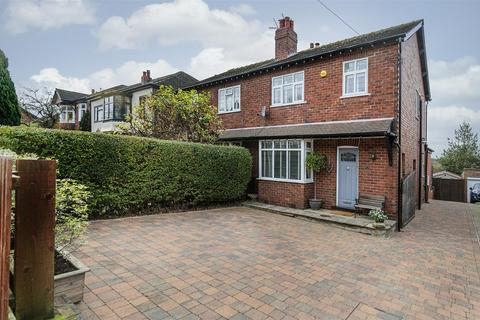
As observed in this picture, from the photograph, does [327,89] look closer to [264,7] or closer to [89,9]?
[264,7]

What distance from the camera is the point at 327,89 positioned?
10.7 meters

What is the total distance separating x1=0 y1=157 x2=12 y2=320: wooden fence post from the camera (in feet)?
5.64

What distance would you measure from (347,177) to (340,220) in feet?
7.41

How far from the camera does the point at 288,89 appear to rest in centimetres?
1205

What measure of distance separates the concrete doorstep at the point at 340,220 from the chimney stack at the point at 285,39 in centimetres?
816

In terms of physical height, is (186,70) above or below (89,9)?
above

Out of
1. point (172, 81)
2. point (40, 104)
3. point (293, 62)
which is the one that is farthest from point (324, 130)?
point (40, 104)

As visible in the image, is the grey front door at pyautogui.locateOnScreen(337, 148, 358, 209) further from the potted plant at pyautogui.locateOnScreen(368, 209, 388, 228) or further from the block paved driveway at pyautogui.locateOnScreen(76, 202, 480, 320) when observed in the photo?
the block paved driveway at pyautogui.locateOnScreen(76, 202, 480, 320)

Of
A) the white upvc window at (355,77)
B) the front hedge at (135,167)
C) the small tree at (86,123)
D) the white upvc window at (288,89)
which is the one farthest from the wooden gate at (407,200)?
the small tree at (86,123)

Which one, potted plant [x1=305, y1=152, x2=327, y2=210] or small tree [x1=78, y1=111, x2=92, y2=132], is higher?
small tree [x1=78, y1=111, x2=92, y2=132]

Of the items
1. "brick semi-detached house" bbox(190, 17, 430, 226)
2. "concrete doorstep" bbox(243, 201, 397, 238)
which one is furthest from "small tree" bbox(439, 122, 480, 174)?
"concrete doorstep" bbox(243, 201, 397, 238)

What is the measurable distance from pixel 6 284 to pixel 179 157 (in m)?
7.86

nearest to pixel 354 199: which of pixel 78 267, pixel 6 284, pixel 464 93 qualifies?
pixel 78 267

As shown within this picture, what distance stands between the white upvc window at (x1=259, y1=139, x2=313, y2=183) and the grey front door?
3.88 feet
